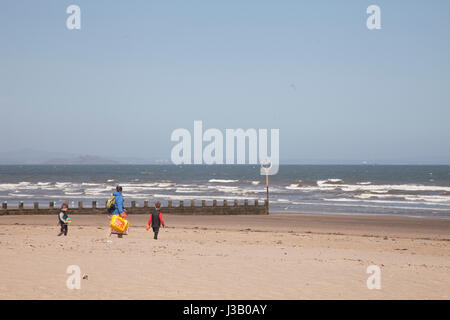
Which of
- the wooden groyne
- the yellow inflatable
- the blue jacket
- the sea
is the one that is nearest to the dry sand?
the yellow inflatable

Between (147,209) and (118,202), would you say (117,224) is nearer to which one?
(118,202)

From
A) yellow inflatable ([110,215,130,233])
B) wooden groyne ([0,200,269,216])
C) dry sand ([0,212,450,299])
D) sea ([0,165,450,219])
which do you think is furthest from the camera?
sea ([0,165,450,219])

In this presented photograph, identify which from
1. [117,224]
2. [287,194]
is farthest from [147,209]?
[287,194]

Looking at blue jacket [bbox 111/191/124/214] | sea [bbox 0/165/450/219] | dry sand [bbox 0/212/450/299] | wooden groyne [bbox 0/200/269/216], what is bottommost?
sea [bbox 0/165/450/219]

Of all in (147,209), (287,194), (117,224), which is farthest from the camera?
(287,194)

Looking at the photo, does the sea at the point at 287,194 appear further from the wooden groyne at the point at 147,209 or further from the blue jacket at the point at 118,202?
the blue jacket at the point at 118,202

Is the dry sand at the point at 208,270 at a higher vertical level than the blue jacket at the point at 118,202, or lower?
lower

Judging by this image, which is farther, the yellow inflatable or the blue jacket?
the yellow inflatable

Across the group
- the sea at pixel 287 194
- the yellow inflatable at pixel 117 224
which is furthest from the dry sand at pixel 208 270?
the sea at pixel 287 194

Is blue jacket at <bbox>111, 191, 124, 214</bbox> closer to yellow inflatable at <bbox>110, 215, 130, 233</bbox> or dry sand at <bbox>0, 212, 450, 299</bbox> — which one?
yellow inflatable at <bbox>110, 215, 130, 233</bbox>

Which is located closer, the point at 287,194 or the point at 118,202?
the point at 118,202
